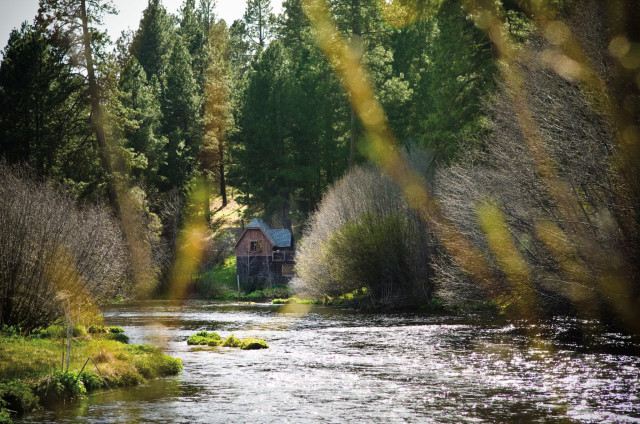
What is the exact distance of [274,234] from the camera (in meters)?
80.8

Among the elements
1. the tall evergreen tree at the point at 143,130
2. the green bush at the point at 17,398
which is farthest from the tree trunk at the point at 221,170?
the green bush at the point at 17,398

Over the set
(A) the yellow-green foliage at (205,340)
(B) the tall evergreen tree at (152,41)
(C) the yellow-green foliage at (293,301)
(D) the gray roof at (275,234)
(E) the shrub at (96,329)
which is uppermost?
(B) the tall evergreen tree at (152,41)

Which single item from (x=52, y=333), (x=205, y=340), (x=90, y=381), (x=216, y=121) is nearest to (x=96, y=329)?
(x=205, y=340)

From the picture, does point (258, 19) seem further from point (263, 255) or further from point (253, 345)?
point (253, 345)

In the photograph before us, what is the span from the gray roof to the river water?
44387 mm

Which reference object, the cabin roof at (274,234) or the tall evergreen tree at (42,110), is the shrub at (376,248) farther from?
the cabin roof at (274,234)

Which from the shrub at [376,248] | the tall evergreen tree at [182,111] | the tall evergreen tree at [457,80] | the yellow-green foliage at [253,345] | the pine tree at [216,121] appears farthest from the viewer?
the pine tree at [216,121]

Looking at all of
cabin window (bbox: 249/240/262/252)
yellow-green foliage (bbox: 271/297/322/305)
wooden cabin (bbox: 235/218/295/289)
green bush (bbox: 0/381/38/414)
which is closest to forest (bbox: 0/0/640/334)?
yellow-green foliage (bbox: 271/297/322/305)

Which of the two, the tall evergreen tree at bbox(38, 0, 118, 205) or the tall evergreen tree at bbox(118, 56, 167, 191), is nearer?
the tall evergreen tree at bbox(38, 0, 118, 205)

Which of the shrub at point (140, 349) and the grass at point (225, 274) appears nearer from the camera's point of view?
the shrub at point (140, 349)

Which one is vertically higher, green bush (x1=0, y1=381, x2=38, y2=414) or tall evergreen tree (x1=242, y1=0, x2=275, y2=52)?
tall evergreen tree (x1=242, y1=0, x2=275, y2=52)

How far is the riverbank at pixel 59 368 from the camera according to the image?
1765cm

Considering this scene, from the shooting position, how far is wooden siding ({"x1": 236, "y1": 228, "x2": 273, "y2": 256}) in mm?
78875

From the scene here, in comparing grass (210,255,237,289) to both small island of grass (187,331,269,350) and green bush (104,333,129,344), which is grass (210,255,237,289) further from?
green bush (104,333,129,344)
